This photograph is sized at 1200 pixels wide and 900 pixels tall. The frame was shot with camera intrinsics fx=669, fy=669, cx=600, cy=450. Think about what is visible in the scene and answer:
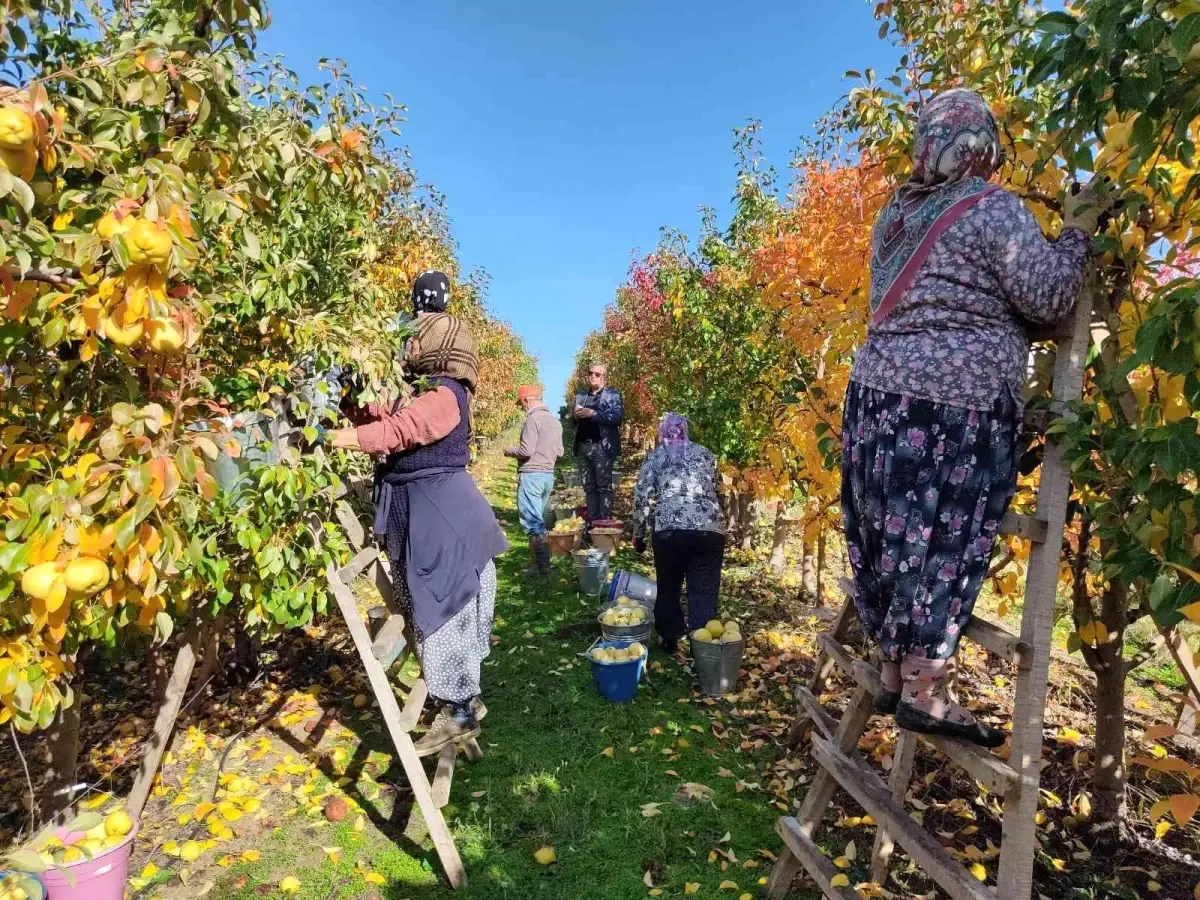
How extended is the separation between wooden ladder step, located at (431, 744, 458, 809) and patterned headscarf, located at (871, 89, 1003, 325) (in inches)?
108

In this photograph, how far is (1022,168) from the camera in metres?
2.59

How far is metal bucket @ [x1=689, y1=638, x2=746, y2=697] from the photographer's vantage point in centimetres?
457

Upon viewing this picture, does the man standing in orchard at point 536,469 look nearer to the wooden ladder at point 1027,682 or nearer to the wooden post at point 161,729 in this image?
the wooden post at point 161,729

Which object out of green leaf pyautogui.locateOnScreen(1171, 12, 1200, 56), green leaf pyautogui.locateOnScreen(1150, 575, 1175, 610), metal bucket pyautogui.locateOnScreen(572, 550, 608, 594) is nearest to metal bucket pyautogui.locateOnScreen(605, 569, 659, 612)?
metal bucket pyautogui.locateOnScreen(572, 550, 608, 594)

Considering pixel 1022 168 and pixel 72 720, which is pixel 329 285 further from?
pixel 1022 168

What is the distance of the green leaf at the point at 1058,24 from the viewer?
152 cm

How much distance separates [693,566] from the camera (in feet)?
17.1

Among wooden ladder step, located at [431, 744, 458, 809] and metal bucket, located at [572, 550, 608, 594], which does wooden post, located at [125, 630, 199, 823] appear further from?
metal bucket, located at [572, 550, 608, 594]

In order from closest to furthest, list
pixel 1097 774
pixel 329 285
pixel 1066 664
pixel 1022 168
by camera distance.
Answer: pixel 1022 168 → pixel 1097 774 → pixel 329 285 → pixel 1066 664

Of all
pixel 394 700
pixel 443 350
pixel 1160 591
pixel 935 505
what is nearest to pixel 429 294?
pixel 443 350

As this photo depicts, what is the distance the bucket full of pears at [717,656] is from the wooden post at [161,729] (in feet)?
9.96

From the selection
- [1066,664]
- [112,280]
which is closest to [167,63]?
[112,280]

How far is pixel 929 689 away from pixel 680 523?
317cm

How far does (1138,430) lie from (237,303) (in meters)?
2.91
